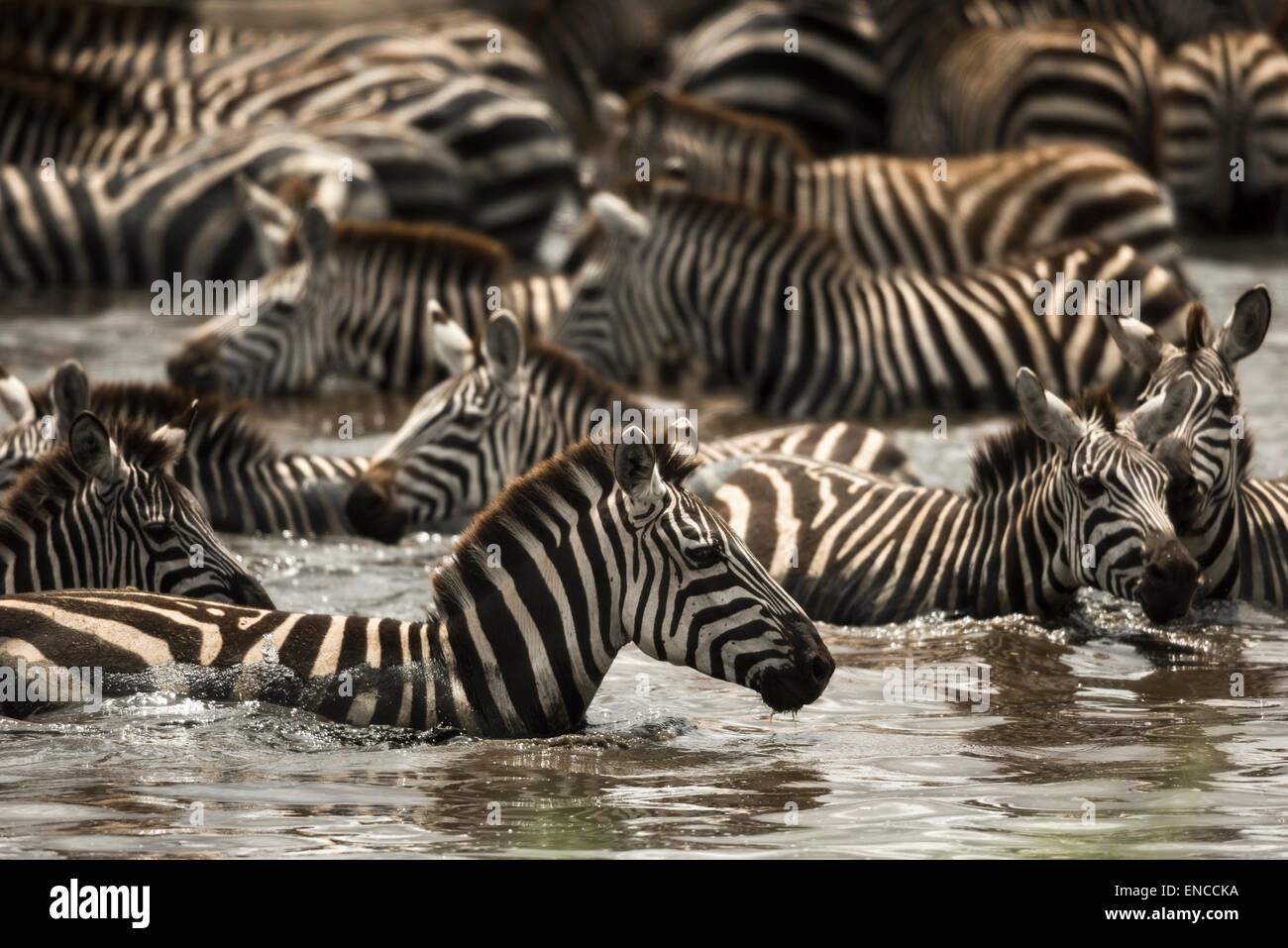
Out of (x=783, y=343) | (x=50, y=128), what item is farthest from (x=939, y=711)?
(x=50, y=128)

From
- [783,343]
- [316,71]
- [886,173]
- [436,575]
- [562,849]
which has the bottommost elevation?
[562,849]

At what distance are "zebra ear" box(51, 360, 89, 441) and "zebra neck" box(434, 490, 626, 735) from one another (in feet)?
7.99

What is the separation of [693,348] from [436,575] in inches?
299

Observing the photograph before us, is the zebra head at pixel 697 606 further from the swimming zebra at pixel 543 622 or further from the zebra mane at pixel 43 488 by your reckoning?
the zebra mane at pixel 43 488

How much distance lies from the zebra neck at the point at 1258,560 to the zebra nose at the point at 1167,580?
111cm

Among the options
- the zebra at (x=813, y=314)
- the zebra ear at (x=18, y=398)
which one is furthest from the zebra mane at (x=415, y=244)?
the zebra ear at (x=18, y=398)

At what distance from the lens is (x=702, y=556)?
7324 mm

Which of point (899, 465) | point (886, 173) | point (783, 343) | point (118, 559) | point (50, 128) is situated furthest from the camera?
point (50, 128)

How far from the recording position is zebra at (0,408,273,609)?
788 cm

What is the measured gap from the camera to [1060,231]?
52.3 feet

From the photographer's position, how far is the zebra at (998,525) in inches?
349

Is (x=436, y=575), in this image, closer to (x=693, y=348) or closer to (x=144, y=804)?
(x=144, y=804)

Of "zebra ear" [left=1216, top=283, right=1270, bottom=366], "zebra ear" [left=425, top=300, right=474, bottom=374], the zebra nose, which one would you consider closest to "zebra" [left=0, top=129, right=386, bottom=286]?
"zebra ear" [left=425, top=300, right=474, bottom=374]

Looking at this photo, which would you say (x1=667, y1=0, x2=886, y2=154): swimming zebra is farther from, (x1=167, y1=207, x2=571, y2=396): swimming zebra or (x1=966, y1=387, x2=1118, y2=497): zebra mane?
(x1=966, y1=387, x2=1118, y2=497): zebra mane
